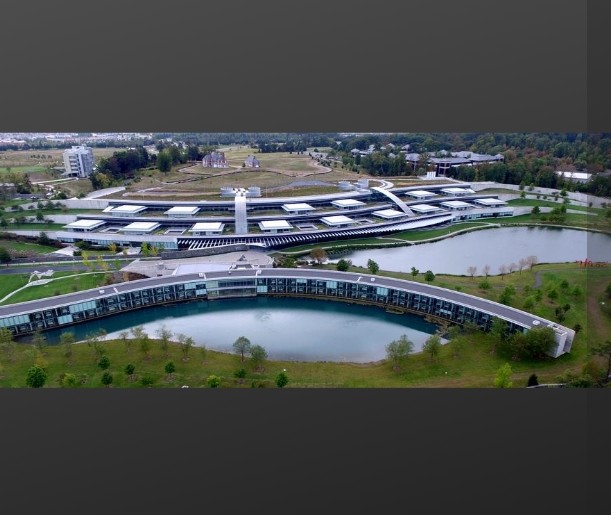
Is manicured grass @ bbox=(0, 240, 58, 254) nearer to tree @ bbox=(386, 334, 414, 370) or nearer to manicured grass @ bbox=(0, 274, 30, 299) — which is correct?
manicured grass @ bbox=(0, 274, 30, 299)

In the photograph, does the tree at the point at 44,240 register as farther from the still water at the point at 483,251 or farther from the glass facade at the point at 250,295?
the still water at the point at 483,251

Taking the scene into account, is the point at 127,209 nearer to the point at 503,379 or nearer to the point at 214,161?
the point at 214,161

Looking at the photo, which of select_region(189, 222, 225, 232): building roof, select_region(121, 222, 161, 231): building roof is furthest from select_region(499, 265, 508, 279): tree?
select_region(121, 222, 161, 231): building roof

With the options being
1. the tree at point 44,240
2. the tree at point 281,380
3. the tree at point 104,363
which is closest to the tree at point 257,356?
the tree at point 281,380

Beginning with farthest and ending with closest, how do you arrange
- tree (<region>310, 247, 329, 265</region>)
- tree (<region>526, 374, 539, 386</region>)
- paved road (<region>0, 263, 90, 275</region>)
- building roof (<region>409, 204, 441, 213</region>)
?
building roof (<region>409, 204, 441, 213</region>) < tree (<region>310, 247, 329, 265</region>) < paved road (<region>0, 263, 90, 275</region>) < tree (<region>526, 374, 539, 386</region>)

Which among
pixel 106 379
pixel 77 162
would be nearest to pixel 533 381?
pixel 106 379

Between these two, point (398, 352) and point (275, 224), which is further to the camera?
point (275, 224)
